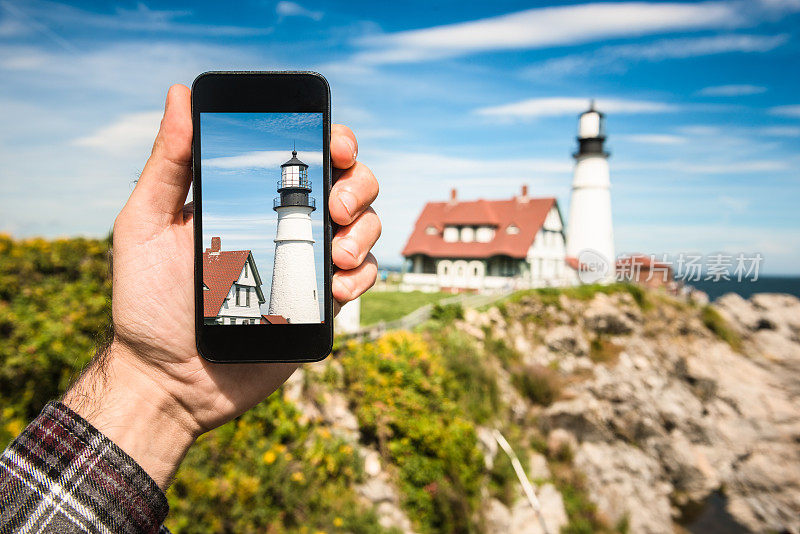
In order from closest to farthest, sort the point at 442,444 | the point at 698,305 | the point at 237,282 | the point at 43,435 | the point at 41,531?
the point at 41,531 < the point at 43,435 < the point at 237,282 < the point at 442,444 < the point at 698,305

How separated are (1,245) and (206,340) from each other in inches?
323

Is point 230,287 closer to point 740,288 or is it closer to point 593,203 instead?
point 593,203

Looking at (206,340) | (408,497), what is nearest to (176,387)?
(206,340)

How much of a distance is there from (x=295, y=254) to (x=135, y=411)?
31.9 inches

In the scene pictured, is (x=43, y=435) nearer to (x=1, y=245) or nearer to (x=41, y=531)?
(x=41, y=531)

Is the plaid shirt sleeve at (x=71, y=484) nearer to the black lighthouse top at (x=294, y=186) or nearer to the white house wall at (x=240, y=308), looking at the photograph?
the white house wall at (x=240, y=308)

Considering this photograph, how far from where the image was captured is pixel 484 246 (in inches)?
1096

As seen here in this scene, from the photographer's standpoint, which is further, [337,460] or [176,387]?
[337,460]

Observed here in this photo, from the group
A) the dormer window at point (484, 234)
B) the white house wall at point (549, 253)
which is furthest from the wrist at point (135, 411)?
the dormer window at point (484, 234)

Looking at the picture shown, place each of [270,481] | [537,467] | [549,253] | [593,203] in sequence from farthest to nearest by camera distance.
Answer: [593,203], [549,253], [537,467], [270,481]

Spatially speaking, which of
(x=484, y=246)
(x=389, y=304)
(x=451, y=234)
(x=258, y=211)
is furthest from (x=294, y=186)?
(x=451, y=234)

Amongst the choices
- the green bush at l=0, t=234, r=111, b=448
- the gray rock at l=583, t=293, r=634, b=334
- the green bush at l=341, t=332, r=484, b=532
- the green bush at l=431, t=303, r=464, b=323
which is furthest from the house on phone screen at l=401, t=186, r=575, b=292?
the green bush at l=0, t=234, r=111, b=448

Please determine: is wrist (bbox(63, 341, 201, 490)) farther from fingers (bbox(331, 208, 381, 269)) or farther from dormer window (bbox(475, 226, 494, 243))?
dormer window (bbox(475, 226, 494, 243))

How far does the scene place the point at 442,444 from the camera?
9.33 meters
